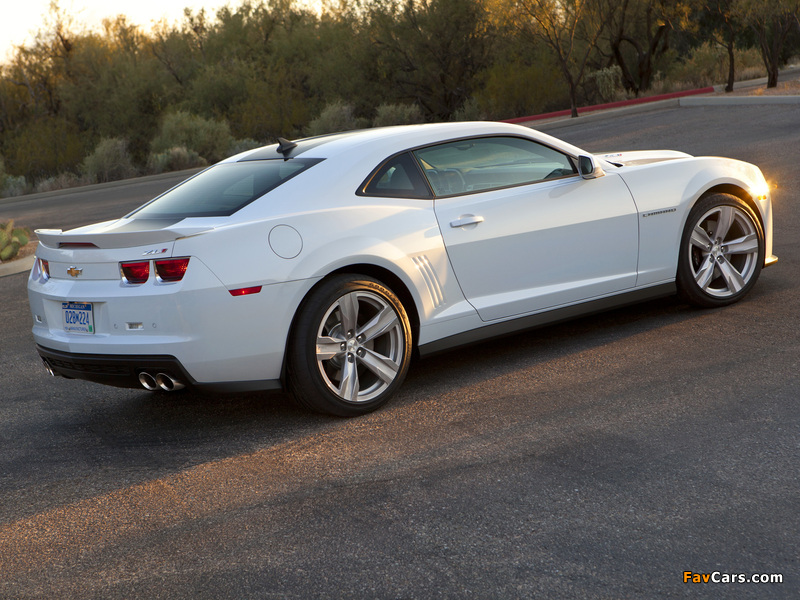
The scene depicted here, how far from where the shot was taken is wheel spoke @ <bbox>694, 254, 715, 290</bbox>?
6.40 m

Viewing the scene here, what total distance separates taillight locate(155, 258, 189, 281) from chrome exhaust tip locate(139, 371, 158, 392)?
0.52 metres

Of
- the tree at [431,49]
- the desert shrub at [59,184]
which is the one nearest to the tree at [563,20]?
the tree at [431,49]

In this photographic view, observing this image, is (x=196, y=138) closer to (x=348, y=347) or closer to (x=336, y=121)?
(x=336, y=121)

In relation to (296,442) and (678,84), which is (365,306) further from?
(678,84)

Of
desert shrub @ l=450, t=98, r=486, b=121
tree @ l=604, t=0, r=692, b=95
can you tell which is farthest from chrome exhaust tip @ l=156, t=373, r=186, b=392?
desert shrub @ l=450, t=98, r=486, b=121

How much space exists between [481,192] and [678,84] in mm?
30011

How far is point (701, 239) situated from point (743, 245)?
42 cm

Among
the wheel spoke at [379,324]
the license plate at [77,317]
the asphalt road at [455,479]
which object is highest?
the license plate at [77,317]

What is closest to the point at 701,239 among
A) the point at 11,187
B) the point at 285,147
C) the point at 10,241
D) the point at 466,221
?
the point at 466,221

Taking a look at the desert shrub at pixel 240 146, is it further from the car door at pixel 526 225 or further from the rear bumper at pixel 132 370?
the rear bumper at pixel 132 370

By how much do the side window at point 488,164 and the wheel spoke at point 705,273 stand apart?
128 centimetres

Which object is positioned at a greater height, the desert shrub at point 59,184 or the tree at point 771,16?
the tree at point 771,16

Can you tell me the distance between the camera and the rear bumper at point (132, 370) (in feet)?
15.0

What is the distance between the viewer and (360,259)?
4910mm
